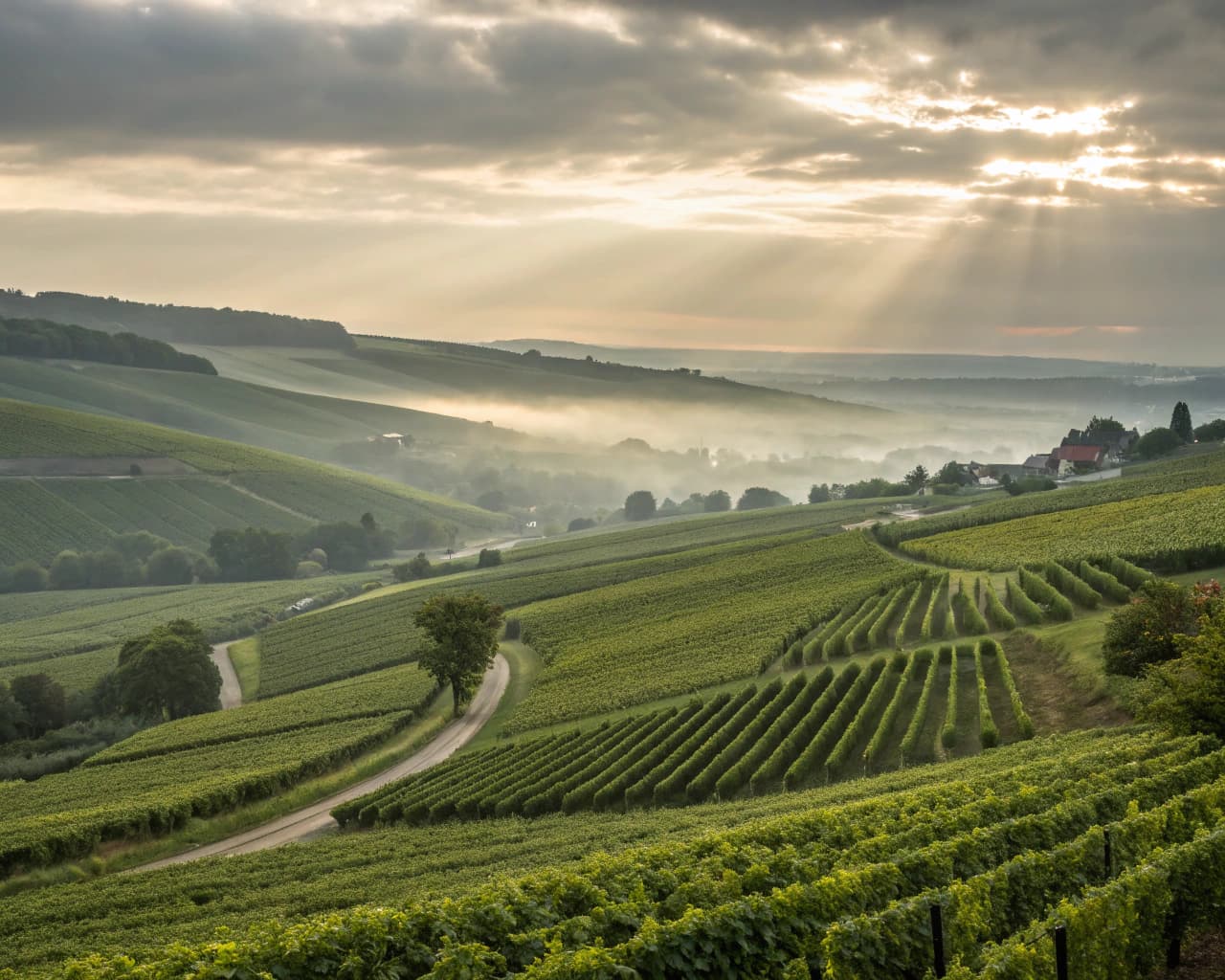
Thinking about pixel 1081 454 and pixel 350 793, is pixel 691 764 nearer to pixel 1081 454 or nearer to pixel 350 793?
pixel 350 793

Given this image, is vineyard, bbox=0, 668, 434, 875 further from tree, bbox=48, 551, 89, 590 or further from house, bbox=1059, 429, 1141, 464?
house, bbox=1059, 429, 1141, 464

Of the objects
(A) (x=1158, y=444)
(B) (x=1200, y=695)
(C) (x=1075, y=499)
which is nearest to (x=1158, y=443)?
(A) (x=1158, y=444)

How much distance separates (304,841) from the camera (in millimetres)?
45156

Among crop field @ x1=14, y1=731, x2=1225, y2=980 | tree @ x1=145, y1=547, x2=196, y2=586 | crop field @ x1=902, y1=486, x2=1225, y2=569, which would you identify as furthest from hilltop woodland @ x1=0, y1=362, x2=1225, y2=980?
tree @ x1=145, y1=547, x2=196, y2=586

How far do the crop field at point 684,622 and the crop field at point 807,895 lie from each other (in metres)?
28.5

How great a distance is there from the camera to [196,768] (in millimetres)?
56062

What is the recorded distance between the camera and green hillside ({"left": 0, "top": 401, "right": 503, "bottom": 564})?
16200 centimetres

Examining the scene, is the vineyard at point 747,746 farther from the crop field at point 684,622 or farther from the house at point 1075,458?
the house at point 1075,458

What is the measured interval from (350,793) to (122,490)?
142 metres

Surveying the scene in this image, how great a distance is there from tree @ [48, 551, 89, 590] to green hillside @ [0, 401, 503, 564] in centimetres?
726

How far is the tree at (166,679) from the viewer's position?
75.8 metres

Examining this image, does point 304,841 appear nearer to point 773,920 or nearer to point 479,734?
point 479,734

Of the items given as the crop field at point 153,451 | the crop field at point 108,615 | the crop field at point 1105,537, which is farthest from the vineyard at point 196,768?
the crop field at point 153,451

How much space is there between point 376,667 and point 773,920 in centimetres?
7264
